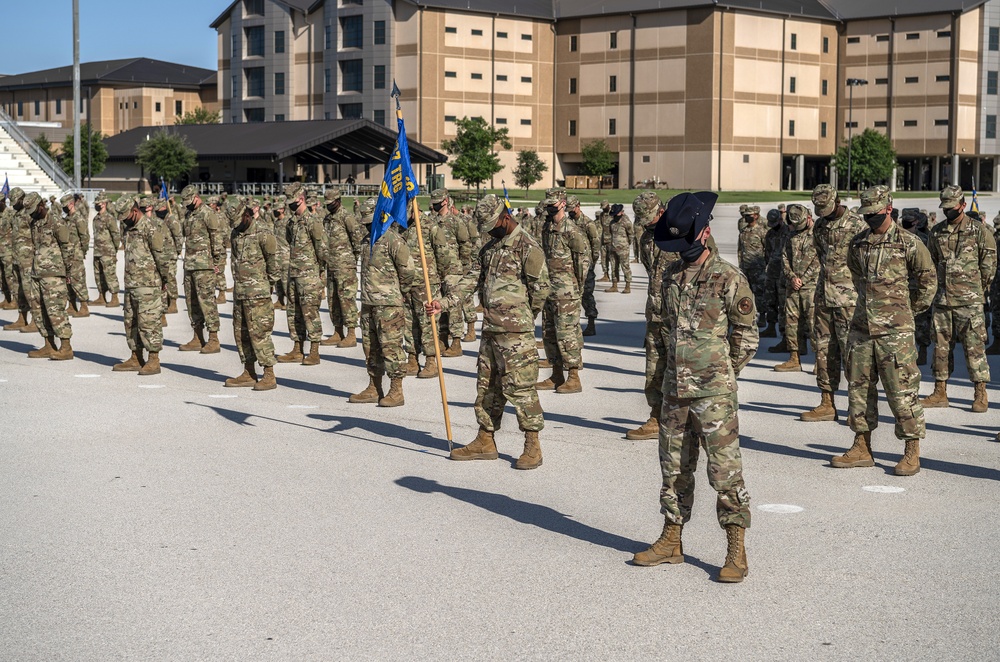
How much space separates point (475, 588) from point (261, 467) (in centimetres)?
350

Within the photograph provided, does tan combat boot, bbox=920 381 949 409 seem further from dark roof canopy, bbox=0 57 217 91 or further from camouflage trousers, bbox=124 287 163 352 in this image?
dark roof canopy, bbox=0 57 217 91

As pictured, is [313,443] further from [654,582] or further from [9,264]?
[9,264]

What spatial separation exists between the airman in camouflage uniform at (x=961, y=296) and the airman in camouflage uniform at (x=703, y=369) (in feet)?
19.1

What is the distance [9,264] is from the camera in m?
19.6

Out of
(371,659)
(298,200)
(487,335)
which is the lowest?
(371,659)

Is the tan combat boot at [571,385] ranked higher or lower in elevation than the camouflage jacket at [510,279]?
lower

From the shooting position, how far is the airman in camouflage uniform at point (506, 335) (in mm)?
9734

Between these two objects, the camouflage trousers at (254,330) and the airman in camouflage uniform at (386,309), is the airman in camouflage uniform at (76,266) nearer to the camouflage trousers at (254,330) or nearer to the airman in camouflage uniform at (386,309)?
the camouflage trousers at (254,330)

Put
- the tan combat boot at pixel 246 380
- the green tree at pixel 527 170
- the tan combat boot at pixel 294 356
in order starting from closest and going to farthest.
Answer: the tan combat boot at pixel 246 380, the tan combat boot at pixel 294 356, the green tree at pixel 527 170

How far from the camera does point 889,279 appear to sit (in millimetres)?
9711

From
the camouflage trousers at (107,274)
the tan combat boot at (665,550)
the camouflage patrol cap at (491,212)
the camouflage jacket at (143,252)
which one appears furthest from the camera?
the camouflage trousers at (107,274)

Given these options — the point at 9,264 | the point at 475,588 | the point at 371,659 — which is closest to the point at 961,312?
the point at 475,588

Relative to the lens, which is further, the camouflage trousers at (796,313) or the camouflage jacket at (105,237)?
the camouflage jacket at (105,237)

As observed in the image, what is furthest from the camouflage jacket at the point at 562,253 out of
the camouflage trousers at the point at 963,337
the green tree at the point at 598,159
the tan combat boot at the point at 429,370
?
the green tree at the point at 598,159
